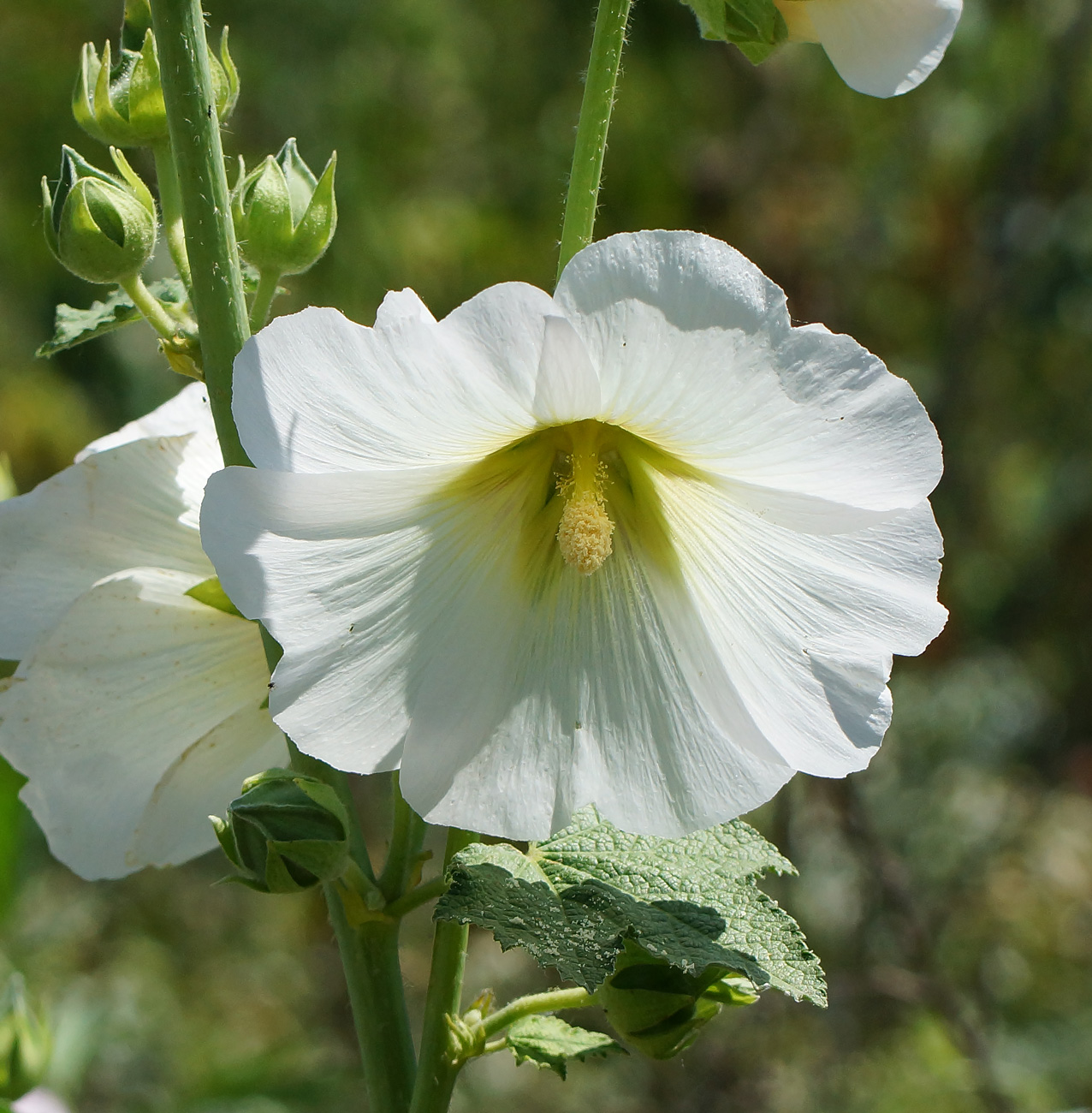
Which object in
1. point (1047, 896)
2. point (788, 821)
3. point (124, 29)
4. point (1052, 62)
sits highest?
point (1052, 62)

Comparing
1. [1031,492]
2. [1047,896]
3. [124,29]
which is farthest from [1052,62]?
[124,29]

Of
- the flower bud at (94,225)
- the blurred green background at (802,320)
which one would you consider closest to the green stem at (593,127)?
the flower bud at (94,225)

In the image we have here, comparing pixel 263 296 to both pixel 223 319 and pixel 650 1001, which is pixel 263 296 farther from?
pixel 650 1001

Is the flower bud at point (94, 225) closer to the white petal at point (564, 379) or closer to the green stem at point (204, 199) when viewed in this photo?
the green stem at point (204, 199)

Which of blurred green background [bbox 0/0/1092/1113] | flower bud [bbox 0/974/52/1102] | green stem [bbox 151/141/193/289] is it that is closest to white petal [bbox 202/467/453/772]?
green stem [bbox 151/141/193/289]

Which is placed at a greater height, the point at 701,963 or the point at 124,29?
the point at 124,29

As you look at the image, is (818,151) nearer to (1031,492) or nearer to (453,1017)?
(1031,492)
